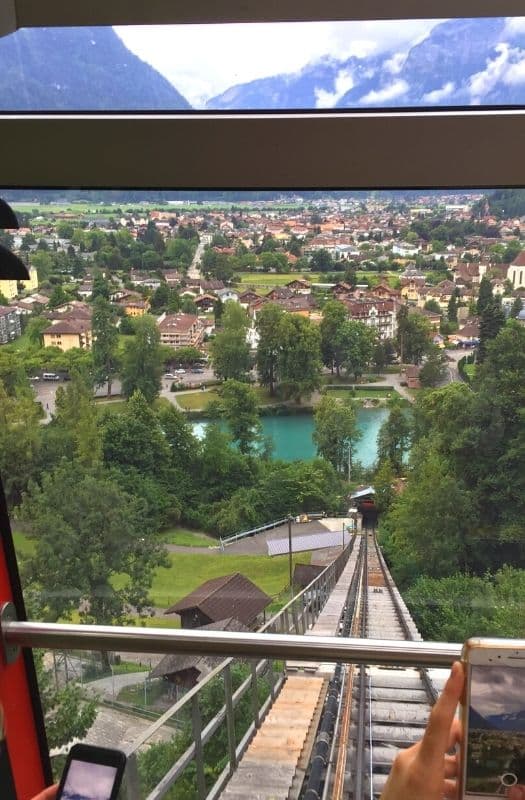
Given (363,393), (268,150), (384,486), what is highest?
(268,150)

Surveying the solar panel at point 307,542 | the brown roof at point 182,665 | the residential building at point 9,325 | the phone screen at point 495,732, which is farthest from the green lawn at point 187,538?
the phone screen at point 495,732

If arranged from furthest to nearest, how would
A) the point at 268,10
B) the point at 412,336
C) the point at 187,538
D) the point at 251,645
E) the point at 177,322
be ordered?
1. the point at 187,538
2. the point at 177,322
3. the point at 412,336
4. the point at 268,10
5. the point at 251,645

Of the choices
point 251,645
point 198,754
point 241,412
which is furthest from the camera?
point 241,412

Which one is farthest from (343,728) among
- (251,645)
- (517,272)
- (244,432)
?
(517,272)

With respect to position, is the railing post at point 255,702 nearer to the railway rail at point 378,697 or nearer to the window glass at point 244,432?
the window glass at point 244,432

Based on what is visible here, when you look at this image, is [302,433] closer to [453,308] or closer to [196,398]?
Result: [196,398]

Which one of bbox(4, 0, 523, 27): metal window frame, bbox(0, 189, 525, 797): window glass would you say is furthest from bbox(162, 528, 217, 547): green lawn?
bbox(4, 0, 523, 27): metal window frame

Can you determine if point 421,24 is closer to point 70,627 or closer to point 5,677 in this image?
point 70,627

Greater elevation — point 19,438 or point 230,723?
point 19,438

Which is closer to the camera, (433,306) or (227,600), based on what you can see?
(433,306)
